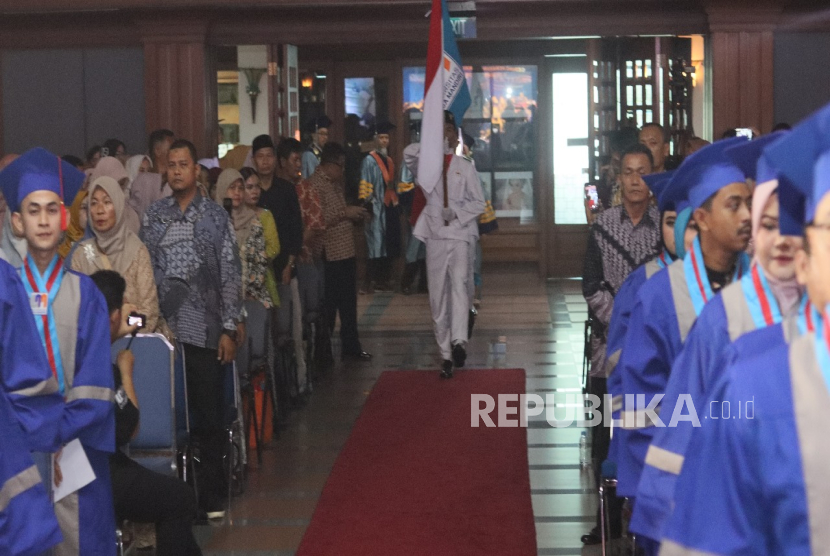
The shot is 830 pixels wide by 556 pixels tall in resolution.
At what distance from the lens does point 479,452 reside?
6.81 meters

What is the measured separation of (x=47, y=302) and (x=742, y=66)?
7440 mm

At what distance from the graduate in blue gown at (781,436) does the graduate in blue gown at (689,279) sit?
135 cm

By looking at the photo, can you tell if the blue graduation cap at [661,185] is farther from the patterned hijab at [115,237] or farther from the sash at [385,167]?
the sash at [385,167]

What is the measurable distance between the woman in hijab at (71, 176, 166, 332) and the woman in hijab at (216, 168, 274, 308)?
Answer: 1.57m

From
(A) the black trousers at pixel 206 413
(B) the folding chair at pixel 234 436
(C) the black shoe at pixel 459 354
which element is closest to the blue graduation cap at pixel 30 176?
(A) the black trousers at pixel 206 413

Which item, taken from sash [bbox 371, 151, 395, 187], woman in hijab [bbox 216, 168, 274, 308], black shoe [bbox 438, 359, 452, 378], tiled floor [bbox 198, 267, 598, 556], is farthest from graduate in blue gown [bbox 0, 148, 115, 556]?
sash [bbox 371, 151, 395, 187]

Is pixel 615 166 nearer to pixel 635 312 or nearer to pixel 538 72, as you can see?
pixel 635 312

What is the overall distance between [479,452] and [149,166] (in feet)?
9.65

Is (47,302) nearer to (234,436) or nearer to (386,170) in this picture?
(234,436)

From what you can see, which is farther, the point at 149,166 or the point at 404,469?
the point at 149,166

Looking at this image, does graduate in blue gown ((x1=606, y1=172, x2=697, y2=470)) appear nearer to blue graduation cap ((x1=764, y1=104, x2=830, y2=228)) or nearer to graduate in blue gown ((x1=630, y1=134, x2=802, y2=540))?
graduate in blue gown ((x1=630, y1=134, x2=802, y2=540))

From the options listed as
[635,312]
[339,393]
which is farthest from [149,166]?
[635,312]

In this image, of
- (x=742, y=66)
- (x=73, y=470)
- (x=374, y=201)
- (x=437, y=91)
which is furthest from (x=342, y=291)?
(x=73, y=470)

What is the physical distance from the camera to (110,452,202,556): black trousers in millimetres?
4336
